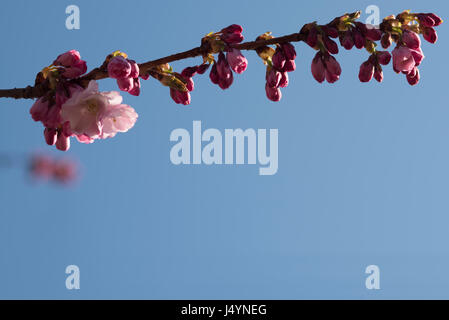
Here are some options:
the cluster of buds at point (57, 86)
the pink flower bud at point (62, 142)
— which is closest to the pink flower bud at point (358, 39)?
the cluster of buds at point (57, 86)

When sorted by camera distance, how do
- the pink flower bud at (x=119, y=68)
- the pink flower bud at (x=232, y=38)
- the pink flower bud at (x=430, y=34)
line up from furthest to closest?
the pink flower bud at (x=430, y=34) → the pink flower bud at (x=232, y=38) → the pink flower bud at (x=119, y=68)

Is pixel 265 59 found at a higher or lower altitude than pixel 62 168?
higher

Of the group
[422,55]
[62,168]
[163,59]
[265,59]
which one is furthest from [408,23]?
[62,168]

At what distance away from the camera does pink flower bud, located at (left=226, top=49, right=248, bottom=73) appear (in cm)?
148

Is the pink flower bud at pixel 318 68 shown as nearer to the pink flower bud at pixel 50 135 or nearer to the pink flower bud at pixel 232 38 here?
the pink flower bud at pixel 232 38

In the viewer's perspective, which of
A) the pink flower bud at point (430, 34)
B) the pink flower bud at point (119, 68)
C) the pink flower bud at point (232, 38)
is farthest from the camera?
the pink flower bud at point (430, 34)

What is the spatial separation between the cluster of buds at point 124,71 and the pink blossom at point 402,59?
2.43ft

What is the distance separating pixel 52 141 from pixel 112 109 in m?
0.19

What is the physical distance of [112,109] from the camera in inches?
59.9

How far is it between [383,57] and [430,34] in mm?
164

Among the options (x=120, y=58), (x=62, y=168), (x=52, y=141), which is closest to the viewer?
(x=120, y=58)

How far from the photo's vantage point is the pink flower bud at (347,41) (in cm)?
146

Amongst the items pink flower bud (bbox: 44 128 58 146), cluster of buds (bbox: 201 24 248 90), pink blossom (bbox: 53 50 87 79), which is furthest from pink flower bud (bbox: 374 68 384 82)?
pink flower bud (bbox: 44 128 58 146)

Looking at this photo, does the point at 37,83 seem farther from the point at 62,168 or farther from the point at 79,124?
the point at 62,168
